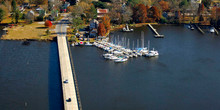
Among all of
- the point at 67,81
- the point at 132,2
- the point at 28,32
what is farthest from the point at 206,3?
the point at 67,81

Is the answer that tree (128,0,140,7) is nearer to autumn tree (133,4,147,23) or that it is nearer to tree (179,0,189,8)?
autumn tree (133,4,147,23)

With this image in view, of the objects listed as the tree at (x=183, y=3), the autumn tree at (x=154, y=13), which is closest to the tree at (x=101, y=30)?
the autumn tree at (x=154, y=13)

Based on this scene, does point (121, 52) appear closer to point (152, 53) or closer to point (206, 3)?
point (152, 53)

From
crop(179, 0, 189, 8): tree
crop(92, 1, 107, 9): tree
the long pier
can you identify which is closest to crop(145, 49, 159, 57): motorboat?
the long pier

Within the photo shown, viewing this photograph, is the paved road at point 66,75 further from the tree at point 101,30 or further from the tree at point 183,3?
the tree at point 183,3

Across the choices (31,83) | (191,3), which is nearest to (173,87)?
(31,83)

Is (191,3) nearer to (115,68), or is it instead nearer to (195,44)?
(195,44)
